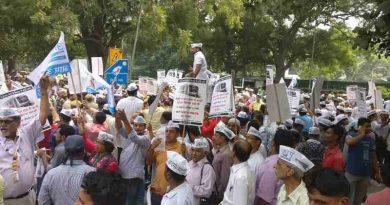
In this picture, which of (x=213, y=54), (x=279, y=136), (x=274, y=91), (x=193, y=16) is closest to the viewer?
(x=279, y=136)

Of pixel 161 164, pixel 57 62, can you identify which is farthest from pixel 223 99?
pixel 57 62

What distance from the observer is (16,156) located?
586 centimetres

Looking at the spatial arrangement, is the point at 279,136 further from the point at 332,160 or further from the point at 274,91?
the point at 274,91

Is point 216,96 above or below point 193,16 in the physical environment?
below

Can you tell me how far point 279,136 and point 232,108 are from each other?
2734 millimetres

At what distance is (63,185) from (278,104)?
4.36m

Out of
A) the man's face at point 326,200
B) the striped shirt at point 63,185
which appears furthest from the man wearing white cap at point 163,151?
the man's face at point 326,200

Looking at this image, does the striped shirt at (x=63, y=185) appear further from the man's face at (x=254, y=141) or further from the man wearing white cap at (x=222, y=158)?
the man's face at (x=254, y=141)

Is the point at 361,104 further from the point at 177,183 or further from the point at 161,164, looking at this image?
the point at 177,183

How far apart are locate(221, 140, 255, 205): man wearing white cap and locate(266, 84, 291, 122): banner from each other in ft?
9.65

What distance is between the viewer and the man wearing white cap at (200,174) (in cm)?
648

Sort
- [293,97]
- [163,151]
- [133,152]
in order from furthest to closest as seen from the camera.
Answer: [293,97] → [133,152] → [163,151]

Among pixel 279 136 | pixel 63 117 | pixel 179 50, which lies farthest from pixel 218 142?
pixel 179 50

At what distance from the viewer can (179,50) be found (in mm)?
23766
